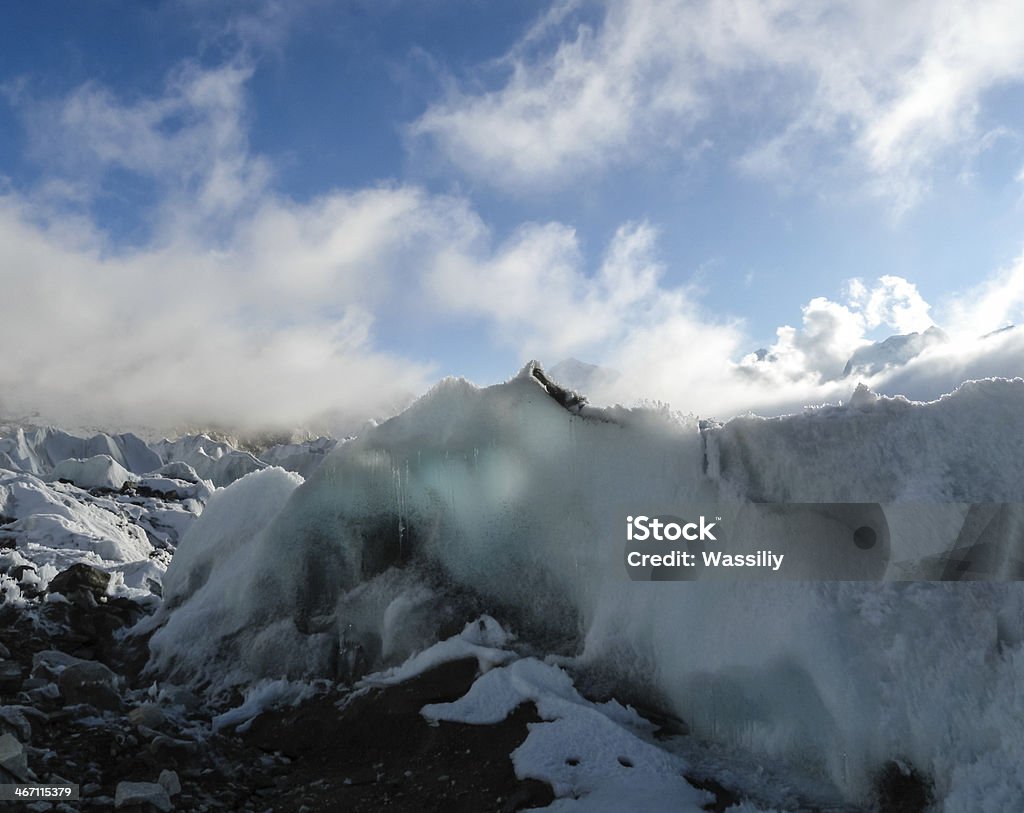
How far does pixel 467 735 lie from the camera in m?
9.03

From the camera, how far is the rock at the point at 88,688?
34.9 ft

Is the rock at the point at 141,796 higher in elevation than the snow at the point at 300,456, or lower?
lower

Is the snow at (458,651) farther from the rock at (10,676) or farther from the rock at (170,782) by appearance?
the rock at (10,676)

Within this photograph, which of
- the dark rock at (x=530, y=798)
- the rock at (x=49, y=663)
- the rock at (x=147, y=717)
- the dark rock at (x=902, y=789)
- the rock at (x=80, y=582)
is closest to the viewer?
the dark rock at (x=902, y=789)

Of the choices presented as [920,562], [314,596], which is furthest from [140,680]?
[920,562]

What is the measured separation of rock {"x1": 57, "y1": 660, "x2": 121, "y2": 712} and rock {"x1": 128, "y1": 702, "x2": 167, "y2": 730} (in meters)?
0.48

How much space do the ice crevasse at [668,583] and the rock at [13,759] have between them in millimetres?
4501

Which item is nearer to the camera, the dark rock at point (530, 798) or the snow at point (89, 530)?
the dark rock at point (530, 798)

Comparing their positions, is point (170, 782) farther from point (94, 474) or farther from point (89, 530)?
point (94, 474)

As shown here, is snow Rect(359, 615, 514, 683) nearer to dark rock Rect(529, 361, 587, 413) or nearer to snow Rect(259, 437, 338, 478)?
dark rock Rect(529, 361, 587, 413)

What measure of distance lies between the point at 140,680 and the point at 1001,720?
1327 centimetres

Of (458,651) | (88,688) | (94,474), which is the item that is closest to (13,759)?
(88,688)

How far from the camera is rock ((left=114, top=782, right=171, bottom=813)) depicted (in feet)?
25.1

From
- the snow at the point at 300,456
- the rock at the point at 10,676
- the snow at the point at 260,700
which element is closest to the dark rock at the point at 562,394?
the snow at the point at 260,700
